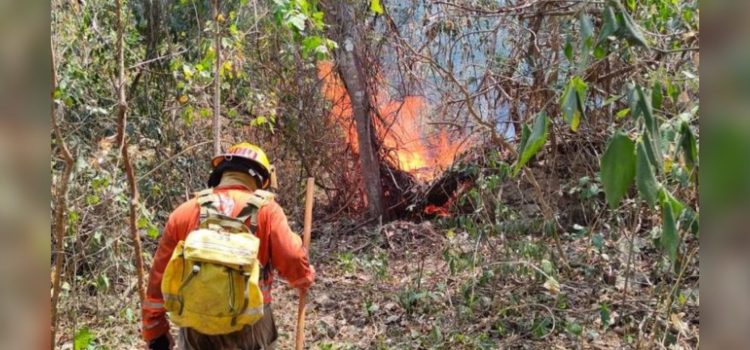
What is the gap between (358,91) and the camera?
338 inches

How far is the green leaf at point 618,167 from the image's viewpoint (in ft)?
3.47

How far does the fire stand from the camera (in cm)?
870

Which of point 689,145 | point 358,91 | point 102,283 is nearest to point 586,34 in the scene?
point 689,145

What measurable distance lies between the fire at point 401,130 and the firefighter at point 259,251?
5.51 m

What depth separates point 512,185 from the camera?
6.59 m

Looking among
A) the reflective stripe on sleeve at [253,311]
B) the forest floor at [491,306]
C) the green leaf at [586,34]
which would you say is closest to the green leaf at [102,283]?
the forest floor at [491,306]

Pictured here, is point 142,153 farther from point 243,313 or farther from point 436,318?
point 243,313

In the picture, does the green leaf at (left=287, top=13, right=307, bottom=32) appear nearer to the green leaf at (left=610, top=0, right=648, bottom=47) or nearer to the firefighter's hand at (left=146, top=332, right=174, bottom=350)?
the firefighter's hand at (left=146, top=332, right=174, bottom=350)

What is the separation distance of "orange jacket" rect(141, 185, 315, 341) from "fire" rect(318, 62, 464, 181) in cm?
562

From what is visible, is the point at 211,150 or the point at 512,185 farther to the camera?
the point at 211,150

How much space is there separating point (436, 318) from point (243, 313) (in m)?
2.94

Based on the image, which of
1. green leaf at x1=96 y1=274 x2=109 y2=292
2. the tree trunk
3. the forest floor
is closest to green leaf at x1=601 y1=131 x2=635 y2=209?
the forest floor

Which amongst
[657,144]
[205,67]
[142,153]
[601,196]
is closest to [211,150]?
[142,153]

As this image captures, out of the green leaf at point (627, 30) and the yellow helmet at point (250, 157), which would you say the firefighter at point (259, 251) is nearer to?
the yellow helmet at point (250, 157)
